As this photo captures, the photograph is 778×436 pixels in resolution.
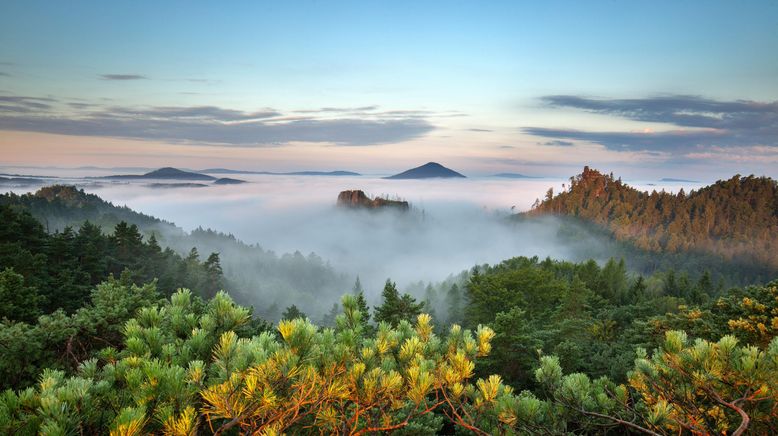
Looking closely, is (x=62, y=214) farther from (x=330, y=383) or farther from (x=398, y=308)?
(x=330, y=383)

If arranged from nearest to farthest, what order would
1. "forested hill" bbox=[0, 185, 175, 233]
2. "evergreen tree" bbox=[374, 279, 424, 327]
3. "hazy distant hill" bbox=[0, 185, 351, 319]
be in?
"evergreen tree" bbox=[374, 279, 424, 327] < "hazy distant hill" bbox=[0, 185, 351, 319] < "forested hill" bbox=[0, 185, 175, 233]

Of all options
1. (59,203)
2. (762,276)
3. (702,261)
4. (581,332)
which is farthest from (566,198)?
(59,203)

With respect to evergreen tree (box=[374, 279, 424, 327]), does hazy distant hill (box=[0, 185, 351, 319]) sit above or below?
A: below

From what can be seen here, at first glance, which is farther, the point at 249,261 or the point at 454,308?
the point at 249,261

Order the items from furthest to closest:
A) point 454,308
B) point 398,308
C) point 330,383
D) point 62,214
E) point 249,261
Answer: point 62,214
point 249,261
point 454,308
point 398,308
point 330,383

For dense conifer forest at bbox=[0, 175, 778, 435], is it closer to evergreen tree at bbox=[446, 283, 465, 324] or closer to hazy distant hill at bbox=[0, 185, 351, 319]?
evergreen tree at bbox=[446, 283, 465, 324]

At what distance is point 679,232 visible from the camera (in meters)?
141

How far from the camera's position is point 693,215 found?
5925 inches

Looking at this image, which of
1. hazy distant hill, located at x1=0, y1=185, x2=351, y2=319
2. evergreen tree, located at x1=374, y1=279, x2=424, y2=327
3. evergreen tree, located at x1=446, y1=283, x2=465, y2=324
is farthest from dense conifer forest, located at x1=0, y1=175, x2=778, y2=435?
hazy distant hill, located at x1=0, y1=185, x2=351, y2=319

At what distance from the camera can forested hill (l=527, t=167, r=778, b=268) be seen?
135 meters

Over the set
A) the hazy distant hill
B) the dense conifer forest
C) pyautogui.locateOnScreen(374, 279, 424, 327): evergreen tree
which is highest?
the dense conifer forest

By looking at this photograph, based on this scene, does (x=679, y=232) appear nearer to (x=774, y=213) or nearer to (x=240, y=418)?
(x=774, y=213)

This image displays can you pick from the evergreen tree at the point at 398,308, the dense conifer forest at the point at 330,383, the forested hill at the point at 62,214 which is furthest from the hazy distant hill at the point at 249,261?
the dense conifer forest at the point at 330,383

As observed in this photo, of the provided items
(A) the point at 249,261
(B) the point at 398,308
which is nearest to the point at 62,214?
(A) the point at 249,261
